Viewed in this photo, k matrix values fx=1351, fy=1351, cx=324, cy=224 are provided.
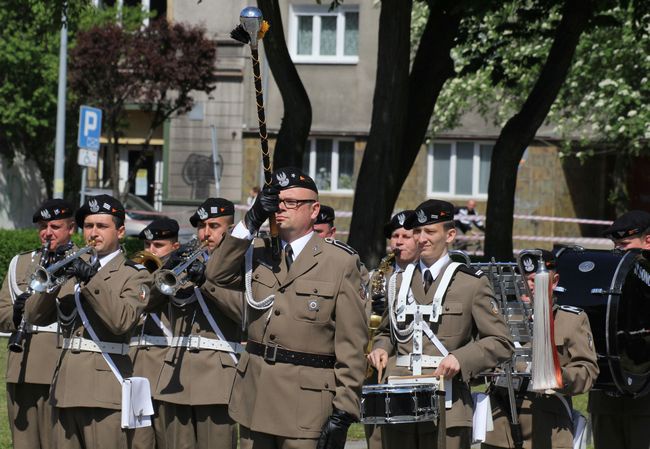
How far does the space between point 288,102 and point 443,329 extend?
8216 millimetres

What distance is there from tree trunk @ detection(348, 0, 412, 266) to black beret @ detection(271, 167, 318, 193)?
8.02 meters

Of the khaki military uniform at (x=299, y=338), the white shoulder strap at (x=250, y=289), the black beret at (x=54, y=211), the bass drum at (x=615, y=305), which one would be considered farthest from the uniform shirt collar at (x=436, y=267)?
the black beret at (x=54, y=211)

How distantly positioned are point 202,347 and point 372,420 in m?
2.03

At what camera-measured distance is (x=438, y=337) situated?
7.44 meters

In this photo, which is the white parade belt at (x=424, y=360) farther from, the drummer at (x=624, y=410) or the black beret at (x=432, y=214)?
the drummer at (x=624, y=410)

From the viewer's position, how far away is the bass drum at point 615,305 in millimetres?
8648

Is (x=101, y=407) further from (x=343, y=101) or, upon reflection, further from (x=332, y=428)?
(x=343, y=101)

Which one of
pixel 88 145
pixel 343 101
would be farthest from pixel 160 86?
pixel 88 145

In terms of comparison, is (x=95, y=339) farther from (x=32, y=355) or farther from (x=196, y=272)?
(x=32, y=355)

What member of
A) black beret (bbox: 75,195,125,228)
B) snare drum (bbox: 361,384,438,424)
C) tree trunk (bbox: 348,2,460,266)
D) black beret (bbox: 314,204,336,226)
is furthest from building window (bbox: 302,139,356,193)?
snare drum (bbox: 361,384,438,424)

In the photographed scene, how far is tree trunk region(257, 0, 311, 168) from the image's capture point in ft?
50.0

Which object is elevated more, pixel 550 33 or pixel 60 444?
pixel 550 33

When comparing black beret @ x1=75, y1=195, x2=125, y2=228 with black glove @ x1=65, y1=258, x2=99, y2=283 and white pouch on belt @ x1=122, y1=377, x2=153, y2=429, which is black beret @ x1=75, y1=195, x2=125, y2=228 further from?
white pouch on belt @ x1=122, y1=377, x2=153, y2=429

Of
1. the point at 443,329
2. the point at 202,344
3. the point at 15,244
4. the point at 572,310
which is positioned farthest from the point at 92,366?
the point at 15,244
